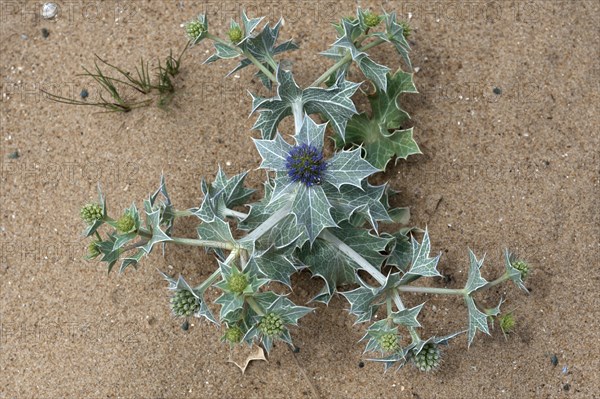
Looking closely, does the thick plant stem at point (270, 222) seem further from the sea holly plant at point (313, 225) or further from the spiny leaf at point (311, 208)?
the spiny leaf at point (311, 208)

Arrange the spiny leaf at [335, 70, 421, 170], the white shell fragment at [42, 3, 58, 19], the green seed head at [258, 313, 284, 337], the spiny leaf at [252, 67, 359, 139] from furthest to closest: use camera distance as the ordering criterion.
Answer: the white shell fragment at [42, 3, 58, 19] < the spiny leaf at [335, 70, 421, 170] < the spiny leaf at [252, 67, 359, 139] < the green seed head at [258, 313, 284, 337]

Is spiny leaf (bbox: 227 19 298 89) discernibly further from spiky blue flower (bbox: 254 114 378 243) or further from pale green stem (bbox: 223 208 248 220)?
pale green stem (bbox: 223 208 248 220)

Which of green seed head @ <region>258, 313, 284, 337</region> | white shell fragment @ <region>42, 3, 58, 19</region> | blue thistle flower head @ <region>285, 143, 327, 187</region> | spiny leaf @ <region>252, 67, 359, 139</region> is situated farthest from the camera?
white shell fragment @ <region>42, 3, 58, 19</region>

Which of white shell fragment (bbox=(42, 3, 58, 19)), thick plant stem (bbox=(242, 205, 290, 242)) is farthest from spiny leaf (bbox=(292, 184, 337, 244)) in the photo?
white shell fragment (bbox=(42, 3, 58, 19))

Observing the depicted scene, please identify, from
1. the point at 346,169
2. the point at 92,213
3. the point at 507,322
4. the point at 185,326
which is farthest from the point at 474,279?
the point at 92,213

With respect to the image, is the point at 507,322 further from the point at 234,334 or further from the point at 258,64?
the point at 258,64

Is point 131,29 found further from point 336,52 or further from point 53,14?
point 336,52

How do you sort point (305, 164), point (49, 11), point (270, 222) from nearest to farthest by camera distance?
point (305, 164) < point (270, 222) < point (49, 11)
